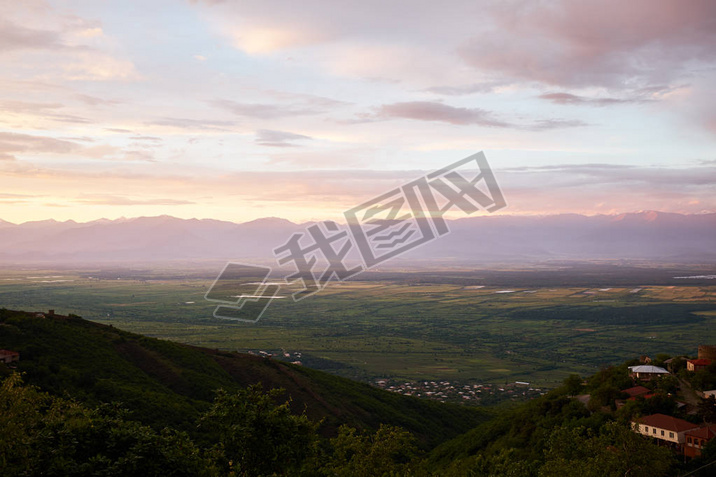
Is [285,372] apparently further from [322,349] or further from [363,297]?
[363,297]

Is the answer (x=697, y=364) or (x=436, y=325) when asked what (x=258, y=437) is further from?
(x=436, y=325)

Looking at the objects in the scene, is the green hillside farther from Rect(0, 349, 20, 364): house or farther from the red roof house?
the red roof house

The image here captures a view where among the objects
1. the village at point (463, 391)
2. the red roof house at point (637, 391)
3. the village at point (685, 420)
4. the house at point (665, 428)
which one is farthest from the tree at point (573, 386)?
the village at point (463, 391)

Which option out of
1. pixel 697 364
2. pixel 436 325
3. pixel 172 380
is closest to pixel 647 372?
pixel 697 364

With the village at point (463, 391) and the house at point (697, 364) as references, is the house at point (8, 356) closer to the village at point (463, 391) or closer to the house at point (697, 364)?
the village at point (463, 391)

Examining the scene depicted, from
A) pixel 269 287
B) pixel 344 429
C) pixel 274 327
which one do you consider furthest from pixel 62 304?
pixel 344 429

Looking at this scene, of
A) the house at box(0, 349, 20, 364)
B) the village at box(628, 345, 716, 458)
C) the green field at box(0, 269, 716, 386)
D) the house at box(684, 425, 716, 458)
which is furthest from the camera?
the green field at box(0, 269, 716, 386)

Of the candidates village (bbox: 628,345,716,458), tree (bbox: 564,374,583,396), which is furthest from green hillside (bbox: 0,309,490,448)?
village (bbox: 628,345,716,458)
